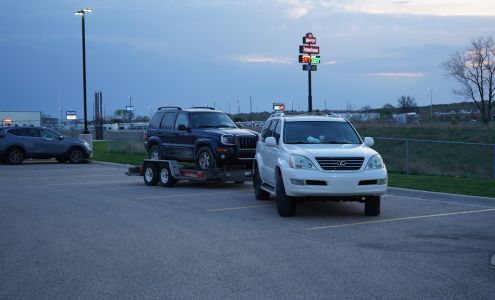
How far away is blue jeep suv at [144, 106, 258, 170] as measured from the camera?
58.3ft

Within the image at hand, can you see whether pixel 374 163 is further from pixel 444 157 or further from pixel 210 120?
pixel 444 157

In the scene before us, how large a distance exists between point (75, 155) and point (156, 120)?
12.0 meters

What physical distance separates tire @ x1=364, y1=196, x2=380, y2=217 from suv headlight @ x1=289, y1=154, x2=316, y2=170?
1.30 metres

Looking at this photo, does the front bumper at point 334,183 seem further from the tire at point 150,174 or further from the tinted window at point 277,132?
the tire at point 150,174

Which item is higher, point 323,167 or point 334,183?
point 323,167

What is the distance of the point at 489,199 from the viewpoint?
47.1 feet

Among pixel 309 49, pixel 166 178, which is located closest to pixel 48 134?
pixel 309 49

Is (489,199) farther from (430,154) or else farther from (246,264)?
(430,154)

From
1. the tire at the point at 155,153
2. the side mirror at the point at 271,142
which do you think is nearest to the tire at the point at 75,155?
the tire at the point at 155,153

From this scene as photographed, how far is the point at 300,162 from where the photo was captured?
40.7ft

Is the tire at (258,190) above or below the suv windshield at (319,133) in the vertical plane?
below

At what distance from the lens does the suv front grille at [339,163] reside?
40.1ft

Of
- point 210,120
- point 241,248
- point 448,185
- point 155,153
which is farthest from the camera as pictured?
point 155,153

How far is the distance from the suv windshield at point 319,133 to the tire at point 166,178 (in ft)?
18.7
